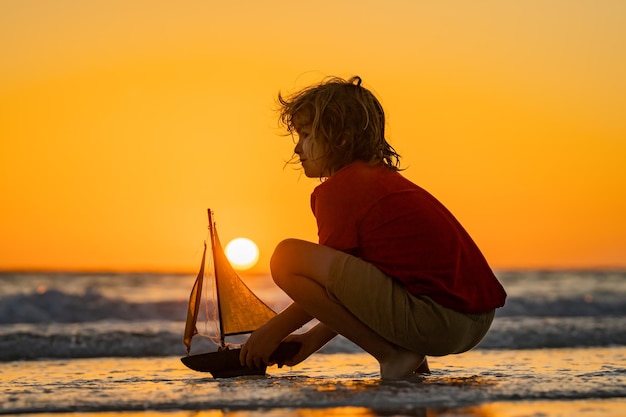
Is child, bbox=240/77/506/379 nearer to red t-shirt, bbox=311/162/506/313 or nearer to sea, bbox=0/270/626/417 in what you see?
red t-shirt, bbox=311/162/506/313

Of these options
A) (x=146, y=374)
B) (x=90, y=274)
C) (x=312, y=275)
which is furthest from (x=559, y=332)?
(x=90, y=274)

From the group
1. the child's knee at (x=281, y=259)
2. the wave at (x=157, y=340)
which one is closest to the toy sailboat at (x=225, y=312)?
the child's knee at (x=281, y=259)

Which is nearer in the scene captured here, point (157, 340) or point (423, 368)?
point (423, 368)

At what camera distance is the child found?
4031 millimetres

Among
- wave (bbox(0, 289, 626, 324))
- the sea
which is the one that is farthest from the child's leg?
wave (bbox(0, 289, 626, 324))

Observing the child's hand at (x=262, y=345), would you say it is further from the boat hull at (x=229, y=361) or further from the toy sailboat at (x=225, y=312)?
the toy sailboat at (x=225, y=312)

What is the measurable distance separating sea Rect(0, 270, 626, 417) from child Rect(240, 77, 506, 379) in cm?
25

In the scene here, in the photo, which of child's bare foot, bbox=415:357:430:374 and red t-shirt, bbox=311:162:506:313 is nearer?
red t-shirt, bbox=311:162:506:313

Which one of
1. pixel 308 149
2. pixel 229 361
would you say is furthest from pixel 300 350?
pixel 308 149

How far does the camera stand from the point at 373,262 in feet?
13.4

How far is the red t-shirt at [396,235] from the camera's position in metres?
4.05

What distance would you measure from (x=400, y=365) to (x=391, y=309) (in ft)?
1.21

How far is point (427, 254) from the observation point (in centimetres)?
406

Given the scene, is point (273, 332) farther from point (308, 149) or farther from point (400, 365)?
point (308, 149)
